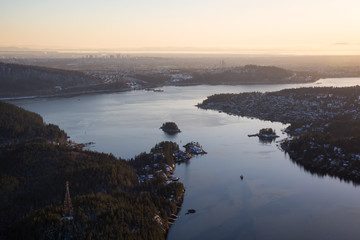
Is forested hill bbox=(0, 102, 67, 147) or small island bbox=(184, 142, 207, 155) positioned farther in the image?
forested hill bbox=(0, 102, 67, 147)

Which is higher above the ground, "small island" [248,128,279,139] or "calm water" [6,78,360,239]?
"small island" [248,128,279,139]

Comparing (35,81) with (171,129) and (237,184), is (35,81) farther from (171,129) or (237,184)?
(237,184)

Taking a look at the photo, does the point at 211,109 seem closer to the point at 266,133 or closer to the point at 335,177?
the point at 266,133

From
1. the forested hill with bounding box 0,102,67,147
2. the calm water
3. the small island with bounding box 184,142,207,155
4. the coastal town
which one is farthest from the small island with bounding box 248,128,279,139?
the forested hill with bounding box 0,102,67,147

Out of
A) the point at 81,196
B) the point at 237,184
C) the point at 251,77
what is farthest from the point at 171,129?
the point at 251,77

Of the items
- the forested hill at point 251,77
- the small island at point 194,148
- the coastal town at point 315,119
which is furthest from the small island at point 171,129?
the forested hill at point 251,77

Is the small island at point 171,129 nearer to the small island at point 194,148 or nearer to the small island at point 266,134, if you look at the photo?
the small island at point 194,148

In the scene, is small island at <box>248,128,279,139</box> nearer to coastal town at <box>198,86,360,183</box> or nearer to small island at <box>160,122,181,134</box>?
coastal town at <box>198,86,360,183</box>
